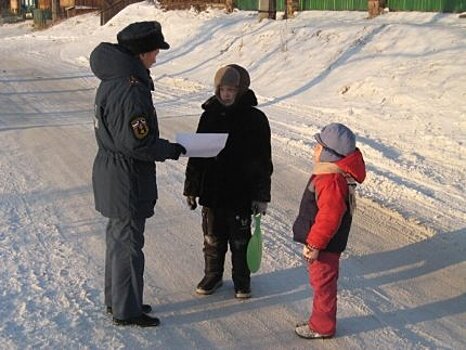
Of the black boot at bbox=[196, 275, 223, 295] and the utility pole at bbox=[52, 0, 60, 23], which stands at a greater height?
the utility pole at bbox=[52, 0, 60, 23]

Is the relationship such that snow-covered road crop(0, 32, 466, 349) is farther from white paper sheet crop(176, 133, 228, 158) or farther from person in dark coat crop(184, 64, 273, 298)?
white paper sheet crop(176, 133, 228, 158)

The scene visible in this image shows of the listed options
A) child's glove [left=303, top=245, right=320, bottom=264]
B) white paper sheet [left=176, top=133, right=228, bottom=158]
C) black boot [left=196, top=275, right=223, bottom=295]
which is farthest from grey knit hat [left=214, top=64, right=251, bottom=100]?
black boot [left=196, top=275, right=223, bottom=295]

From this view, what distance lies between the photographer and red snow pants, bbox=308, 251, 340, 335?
12.6ft

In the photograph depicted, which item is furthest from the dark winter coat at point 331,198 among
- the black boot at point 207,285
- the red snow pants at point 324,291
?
the black boot at point 207,285

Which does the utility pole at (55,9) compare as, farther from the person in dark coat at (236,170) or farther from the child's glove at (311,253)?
the child's glove at (311,253)

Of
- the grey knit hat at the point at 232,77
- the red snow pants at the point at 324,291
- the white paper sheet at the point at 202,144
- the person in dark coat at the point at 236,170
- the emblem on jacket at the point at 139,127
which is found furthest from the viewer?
the person in dark coat at the point at 236,170

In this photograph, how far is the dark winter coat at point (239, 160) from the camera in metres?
4.32

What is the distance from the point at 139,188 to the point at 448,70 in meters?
8.80

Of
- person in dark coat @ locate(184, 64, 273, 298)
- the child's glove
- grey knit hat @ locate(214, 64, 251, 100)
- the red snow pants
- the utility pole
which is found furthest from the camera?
the utility pole

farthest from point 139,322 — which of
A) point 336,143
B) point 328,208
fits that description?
point 336,143

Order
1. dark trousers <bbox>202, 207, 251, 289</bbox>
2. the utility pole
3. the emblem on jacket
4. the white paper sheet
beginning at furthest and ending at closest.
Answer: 1. the utility pole
2. dark trousers <bbox>202, 207, 251, 289</bbox>
3. the white paper sheet
4. the emblem on jacket

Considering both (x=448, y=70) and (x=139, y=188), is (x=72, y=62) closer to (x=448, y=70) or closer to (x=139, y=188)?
(x=448, y=70)

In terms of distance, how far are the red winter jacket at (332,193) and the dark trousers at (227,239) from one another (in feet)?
2.63

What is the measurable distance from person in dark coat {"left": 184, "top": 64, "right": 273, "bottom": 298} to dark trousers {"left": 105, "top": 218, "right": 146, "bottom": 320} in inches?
24.6
